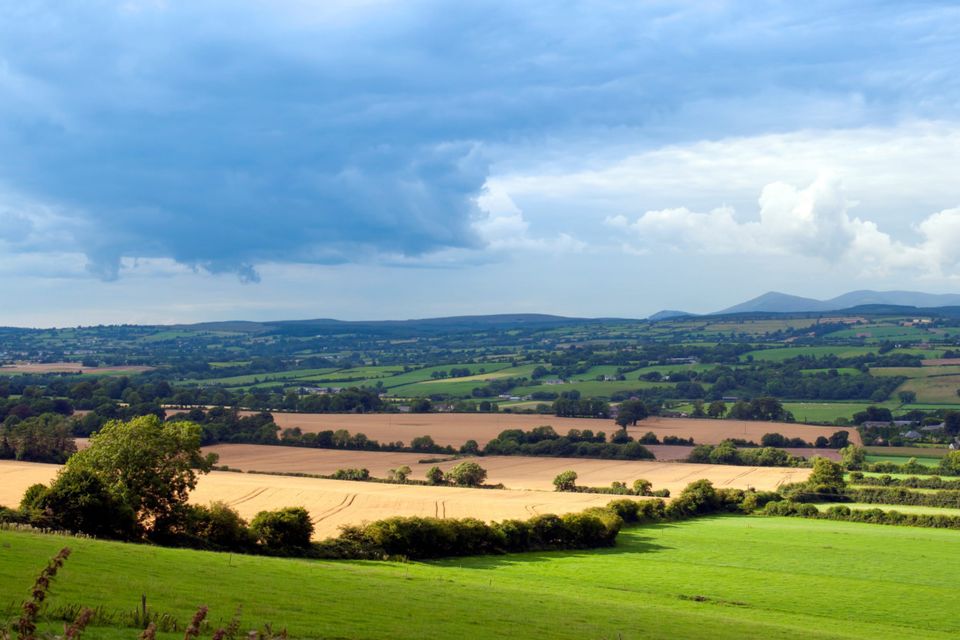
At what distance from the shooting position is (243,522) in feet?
159

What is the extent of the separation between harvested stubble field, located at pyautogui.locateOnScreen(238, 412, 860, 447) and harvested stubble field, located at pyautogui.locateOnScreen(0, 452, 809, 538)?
1405 cm

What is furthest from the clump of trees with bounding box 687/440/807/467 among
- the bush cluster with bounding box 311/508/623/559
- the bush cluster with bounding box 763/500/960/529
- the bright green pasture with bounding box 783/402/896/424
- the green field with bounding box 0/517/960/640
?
the bush cluster with bounding box 311/508/623/559

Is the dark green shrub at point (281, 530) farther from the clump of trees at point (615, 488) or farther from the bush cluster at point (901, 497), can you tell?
the bush cluster at point (901, 497)

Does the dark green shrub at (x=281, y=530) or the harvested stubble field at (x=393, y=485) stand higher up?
the dark green shrub at (x=281, y=530)

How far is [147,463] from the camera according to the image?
4738cm

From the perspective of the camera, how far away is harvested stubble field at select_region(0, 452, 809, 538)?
68625 mm

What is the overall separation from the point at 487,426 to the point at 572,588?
317 ft

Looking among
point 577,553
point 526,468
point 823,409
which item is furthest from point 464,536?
point 823,409

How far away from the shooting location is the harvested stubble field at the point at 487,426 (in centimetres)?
12888

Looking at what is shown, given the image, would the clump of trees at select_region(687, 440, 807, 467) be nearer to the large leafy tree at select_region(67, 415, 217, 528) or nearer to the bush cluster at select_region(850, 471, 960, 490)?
the bush cluster at select_region(850, 471, 960, 490)

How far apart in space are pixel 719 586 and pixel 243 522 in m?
25.7

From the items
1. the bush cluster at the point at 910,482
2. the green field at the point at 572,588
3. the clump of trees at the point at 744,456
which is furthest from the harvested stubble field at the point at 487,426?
the green field at the point at 572,588

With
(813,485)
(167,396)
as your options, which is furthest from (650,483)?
(167,396)

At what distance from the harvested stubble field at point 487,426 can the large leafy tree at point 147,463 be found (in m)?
74.9
